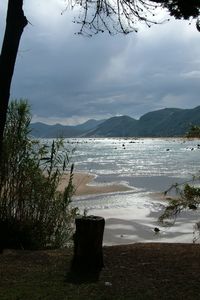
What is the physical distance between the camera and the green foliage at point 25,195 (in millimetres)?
10373

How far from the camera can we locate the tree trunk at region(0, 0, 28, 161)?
23.3 ft

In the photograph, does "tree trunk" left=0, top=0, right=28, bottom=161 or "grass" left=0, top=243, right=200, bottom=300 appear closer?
"grass" left=0, top=243, right=200, bottom=300

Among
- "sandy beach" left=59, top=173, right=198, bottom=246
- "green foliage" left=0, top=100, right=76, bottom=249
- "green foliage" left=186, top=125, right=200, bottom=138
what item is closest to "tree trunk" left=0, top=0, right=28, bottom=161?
"green foliage" left=0, top=100, right=76, bottom=249

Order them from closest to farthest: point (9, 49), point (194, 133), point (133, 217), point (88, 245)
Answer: point (9, 49) < point (88, 245) < point (194, 133) < point (133, 217)

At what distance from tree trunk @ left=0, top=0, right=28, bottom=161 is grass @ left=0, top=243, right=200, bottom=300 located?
7.20 feet

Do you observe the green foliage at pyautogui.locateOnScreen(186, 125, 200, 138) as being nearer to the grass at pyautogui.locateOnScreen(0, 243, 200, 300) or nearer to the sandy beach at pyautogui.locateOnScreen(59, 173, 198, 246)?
the grass at pyautogui.locateOnScreen(0, 243, 200, 300)

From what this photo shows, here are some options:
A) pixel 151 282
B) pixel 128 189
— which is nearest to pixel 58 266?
pixel 151 282

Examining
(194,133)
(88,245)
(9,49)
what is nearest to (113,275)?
(88,245)

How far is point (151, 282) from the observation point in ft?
23.5

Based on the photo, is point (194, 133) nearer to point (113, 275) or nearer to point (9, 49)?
point (113, 275)

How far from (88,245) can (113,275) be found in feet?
2.14

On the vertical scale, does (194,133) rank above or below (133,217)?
above

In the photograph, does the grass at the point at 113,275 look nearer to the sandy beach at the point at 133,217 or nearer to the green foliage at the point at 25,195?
the green foliage at the point at 25,195

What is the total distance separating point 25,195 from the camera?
1062 cm
